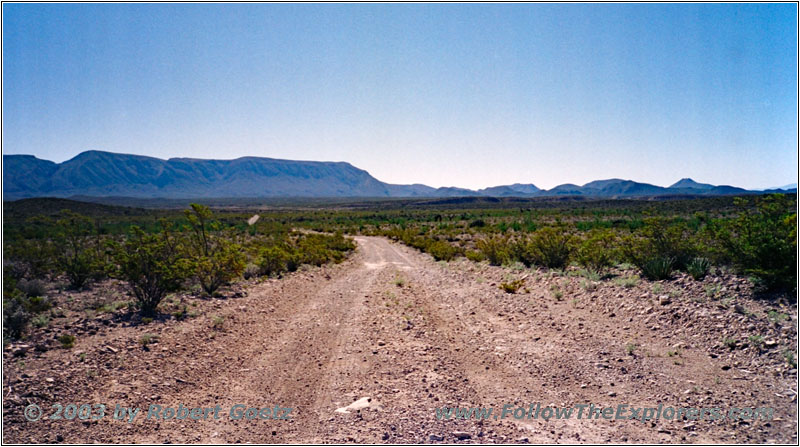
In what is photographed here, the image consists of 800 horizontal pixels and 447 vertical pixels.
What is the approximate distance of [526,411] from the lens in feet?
15.9

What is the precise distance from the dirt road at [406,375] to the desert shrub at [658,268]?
3.27 feet

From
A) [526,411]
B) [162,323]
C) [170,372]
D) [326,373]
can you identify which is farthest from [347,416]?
[162,323]

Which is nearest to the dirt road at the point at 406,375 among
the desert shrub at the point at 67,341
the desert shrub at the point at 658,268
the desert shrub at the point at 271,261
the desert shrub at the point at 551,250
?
the desert shrub at the point at 67,341

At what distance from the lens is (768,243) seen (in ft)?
25.4

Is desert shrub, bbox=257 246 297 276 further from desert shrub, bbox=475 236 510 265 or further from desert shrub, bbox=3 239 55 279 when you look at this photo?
desert shrub, bbox=475 236 510 265

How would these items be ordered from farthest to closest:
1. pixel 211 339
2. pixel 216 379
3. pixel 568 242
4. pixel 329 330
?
pixel 568 242 < pixel 329 330 < pixel 211 339 < pixel 216 379

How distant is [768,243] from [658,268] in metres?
2.42

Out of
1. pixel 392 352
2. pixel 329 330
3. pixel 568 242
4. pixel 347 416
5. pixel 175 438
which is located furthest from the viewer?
pixel 568 242

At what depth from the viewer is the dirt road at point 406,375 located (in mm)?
4391

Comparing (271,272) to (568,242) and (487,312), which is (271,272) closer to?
(487,312)

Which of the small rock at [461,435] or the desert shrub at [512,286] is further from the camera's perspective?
the desert shrub at [512,286]

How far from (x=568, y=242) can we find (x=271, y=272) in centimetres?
1075

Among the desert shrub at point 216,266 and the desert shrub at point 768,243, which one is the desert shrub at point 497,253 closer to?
the desert shrub at point 768,243

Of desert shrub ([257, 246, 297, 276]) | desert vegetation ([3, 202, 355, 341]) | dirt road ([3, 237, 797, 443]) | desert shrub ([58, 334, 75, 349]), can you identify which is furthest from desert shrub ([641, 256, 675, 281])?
desert shrub ([257, 246, 297, 276])
